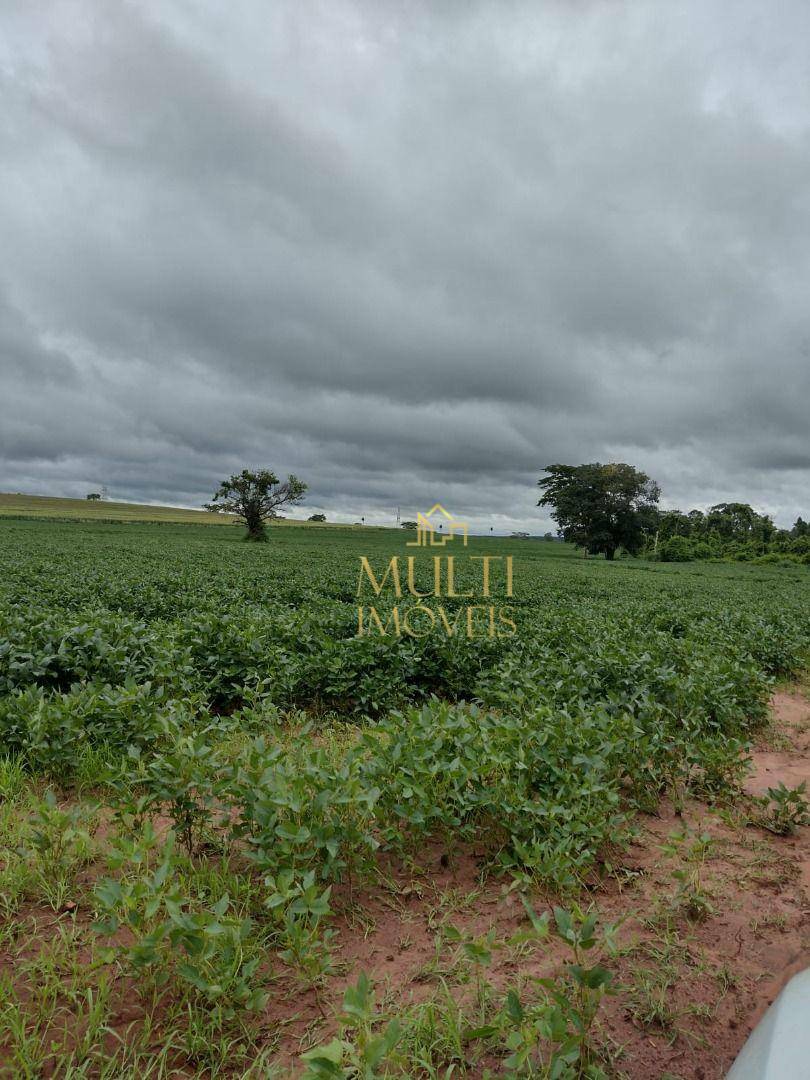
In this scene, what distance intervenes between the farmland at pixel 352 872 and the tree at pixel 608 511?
64527mm

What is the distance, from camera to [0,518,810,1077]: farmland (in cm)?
205

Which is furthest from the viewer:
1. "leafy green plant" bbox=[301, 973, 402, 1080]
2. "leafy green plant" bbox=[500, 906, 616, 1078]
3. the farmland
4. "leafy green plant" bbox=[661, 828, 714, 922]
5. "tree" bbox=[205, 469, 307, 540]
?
"tree" bbox=[205, 469, 307, 540]

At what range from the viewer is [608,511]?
67.2 metres

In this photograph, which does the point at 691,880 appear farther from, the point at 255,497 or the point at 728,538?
the point at 728,538

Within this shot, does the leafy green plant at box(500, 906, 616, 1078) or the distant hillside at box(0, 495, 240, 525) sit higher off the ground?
the distant hillside at box(0, 495, 240, 525)

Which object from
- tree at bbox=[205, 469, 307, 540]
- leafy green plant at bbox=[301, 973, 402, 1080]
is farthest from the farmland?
tree at bbox=[205, 469, 307, 540]

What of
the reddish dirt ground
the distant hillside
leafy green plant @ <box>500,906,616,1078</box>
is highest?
the distant hillside

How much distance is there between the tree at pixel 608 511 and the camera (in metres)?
66.9

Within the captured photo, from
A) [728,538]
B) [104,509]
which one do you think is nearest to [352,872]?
[728,538]

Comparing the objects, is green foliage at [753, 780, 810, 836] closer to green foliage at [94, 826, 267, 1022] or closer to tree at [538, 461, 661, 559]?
green foliage at [94, 826, 267, 1022]

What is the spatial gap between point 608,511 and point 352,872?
69205mm

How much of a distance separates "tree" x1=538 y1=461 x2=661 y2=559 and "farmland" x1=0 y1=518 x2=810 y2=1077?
212 feet

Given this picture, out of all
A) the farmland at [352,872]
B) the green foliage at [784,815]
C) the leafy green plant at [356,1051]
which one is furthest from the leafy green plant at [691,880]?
the leafy green plant at [356,1051]

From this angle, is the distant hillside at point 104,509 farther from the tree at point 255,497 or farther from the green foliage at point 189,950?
the green foliage at point 189,950
